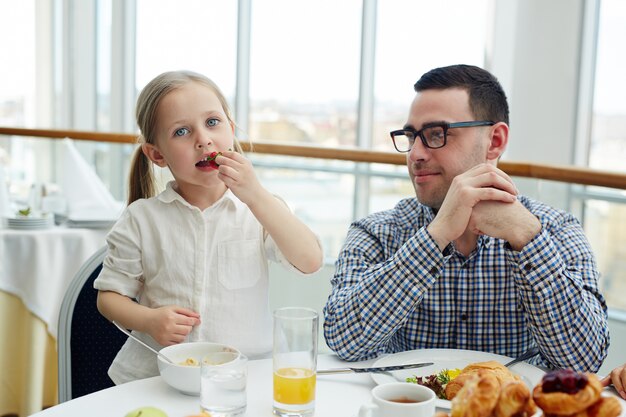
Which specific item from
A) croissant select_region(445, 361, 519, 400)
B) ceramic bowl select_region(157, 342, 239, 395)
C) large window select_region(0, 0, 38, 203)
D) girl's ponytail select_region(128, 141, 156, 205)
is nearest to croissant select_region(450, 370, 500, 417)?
croissant select_region(445, 361, 519, 400)

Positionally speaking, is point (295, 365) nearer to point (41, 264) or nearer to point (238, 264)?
point (238, 264)

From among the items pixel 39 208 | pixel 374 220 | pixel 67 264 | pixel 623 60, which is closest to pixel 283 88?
pixel 623 60

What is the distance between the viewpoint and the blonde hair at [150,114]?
177cm

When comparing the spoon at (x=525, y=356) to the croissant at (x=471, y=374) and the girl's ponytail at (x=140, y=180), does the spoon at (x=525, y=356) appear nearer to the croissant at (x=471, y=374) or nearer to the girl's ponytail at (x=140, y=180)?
the croissant at (x=471, y=374)

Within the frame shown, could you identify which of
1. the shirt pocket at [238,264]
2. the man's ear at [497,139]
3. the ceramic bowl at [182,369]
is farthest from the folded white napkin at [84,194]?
the ceramic bowl at [182,369]

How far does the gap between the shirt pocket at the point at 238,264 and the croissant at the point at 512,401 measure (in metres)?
0.96

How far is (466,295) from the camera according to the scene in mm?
1770

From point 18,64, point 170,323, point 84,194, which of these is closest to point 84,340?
point 170,323

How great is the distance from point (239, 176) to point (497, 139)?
67 centimetres

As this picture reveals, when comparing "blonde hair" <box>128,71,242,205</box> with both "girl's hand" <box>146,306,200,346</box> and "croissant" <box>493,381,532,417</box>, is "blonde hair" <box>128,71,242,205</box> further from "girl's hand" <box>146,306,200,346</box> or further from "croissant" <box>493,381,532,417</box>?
"croissant" <box>493,381,532,417</box>

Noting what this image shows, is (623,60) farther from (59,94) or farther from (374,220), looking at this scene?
(59,94)

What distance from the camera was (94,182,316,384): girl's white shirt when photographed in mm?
1729

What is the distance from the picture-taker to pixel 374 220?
1881 millimetres

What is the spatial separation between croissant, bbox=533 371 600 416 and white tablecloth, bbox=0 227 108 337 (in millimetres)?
2687
